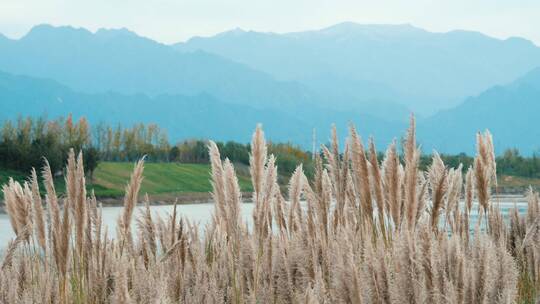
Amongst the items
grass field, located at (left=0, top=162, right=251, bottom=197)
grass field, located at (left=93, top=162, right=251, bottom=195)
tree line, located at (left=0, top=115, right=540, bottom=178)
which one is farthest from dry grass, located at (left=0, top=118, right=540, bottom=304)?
tree line, located at (left=0, top=115, right=540, bottom=178)

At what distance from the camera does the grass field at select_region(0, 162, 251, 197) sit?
8419cm

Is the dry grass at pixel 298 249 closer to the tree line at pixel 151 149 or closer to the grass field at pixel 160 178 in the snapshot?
the grass field at pixel 160 178

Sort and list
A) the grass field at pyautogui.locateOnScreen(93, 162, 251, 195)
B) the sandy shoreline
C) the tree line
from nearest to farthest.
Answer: the sandy shoreline
the grass field at pyautogui.locateOnScreen(93, 162, 251, 195)
the tree line

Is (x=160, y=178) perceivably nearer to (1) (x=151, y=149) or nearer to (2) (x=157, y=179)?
(2) (x=157, y=179)

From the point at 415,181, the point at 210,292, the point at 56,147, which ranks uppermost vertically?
the point at 56,147

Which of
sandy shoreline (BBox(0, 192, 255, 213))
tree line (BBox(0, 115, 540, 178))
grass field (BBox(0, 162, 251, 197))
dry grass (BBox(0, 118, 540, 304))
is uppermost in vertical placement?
tree line (BBox(0, 115, 540, 178))

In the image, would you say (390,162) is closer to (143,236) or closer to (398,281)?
(398,281)

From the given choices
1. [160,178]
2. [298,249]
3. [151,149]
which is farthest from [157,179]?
[298,249]

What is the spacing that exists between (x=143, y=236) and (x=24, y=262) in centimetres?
118

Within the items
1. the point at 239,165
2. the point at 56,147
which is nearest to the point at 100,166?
the point at 56,147

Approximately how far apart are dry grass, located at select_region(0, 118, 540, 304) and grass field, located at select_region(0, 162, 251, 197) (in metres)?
75.2

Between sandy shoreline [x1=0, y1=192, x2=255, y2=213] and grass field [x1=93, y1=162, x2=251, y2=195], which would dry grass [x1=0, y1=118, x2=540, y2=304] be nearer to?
sandy shoreline [x1=0, y1=192, x2=255, y2=213]

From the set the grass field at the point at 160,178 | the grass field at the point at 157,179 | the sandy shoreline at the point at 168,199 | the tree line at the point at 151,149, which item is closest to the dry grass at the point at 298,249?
the sandy shoreline at the point at 168,199

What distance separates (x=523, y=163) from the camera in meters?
114
